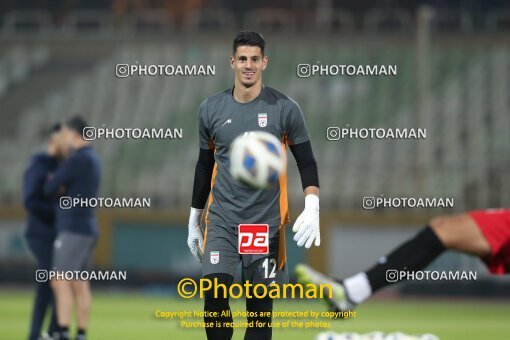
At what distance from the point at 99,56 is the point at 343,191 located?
8.00 metres

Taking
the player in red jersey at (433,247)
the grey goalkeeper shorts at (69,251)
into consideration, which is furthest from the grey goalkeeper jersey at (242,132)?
the grey goalkeeper shorts at (69,251)

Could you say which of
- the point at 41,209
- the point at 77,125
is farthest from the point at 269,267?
the point at 41,209

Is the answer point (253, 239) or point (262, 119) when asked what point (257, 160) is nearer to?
point (262, 119)

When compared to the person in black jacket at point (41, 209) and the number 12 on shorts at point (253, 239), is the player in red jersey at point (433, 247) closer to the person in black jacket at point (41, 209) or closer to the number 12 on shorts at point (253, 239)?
the number 12 on shorts at point (253, 239)

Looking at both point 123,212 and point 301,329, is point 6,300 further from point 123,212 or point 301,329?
point 301,329

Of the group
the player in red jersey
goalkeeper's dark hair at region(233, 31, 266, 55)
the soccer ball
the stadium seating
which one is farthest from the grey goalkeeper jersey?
the stadium seating

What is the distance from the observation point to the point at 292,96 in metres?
28.0

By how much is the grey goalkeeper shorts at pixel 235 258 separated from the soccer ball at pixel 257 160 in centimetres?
36

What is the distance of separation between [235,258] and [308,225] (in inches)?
21.9

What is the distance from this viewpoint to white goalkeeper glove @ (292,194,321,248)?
24.8ft

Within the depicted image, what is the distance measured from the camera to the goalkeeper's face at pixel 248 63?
24.8ft

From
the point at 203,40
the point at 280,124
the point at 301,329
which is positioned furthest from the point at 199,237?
the point at 203,40

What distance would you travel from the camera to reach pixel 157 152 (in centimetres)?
2769

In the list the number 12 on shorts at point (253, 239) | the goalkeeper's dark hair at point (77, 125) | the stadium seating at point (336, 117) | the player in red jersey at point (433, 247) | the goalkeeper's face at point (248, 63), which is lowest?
the player in red jersey at point (433, 247)
